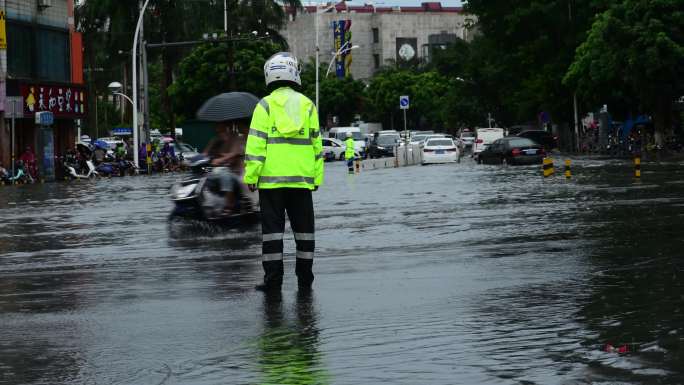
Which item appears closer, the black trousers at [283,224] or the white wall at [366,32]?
the black trousers at [283,224]

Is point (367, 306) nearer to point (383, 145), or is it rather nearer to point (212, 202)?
point (212, 202)

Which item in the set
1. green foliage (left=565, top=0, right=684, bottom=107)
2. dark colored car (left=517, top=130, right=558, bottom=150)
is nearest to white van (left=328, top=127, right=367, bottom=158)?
dark colored car (left=517, top=130, right=558, bottom=150)

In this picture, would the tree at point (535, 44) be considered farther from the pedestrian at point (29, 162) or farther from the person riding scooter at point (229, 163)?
the person riding scooter at point (229, 163)

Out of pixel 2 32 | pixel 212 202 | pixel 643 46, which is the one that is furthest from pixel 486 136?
pixel 212 202

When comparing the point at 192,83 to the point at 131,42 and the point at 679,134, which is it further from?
the point at 679,134

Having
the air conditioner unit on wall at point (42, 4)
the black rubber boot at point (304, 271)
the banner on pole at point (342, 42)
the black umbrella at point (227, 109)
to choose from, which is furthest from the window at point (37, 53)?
the banner on pole at point (342, 42)

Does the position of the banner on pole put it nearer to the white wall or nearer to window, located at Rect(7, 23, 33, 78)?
the white wall

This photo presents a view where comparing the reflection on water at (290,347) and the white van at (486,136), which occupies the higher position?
the white van at (486,136)

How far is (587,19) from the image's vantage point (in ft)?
246

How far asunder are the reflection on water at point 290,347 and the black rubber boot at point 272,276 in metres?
0.71

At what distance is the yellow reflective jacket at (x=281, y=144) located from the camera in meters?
10.6

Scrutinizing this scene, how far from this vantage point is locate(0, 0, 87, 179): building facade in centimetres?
5425

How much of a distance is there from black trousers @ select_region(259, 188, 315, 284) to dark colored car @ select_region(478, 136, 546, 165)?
151ft

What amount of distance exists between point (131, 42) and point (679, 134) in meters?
30.1
